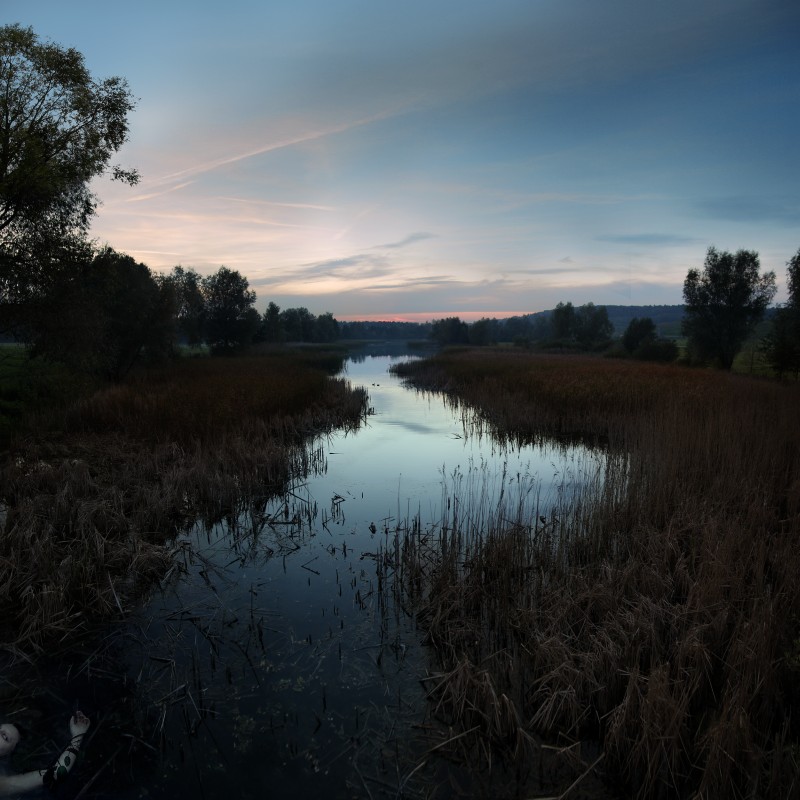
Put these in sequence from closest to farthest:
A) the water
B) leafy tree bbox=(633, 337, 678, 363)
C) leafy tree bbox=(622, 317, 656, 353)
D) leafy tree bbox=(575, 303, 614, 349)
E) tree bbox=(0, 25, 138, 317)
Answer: the water
tree bbox=(0, 25, 138, 317)
leafy tree bbox=(633, 337, 678, 363)
leafy tree bbox=(622, 317, 656, 353)
leafy tree bbox=(575, 303, 614, 349)

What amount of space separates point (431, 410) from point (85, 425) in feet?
49.5

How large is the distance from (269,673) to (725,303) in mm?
53995

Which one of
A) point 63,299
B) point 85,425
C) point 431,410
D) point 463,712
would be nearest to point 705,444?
point 463,712

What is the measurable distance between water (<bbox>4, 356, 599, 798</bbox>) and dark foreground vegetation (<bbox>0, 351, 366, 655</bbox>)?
687 mm

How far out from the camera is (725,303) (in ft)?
151

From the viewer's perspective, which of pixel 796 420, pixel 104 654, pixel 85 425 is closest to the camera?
pixel 104 654

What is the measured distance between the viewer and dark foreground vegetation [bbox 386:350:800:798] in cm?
369

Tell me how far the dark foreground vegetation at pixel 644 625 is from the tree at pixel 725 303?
42697 millimetres

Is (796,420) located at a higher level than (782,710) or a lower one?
higher

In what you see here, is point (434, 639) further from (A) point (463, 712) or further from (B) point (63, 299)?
(B) point (63, 299)

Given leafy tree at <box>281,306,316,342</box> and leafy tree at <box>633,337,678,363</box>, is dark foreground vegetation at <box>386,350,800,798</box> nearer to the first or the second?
leafy tree at <box>633,337,678,363</box>

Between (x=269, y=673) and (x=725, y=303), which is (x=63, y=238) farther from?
(x=725, y=303)

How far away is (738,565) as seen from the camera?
5.54 meters

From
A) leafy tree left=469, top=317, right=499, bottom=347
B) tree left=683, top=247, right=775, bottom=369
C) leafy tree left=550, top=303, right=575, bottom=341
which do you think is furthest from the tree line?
leafy tree left=469, top=317, right=499, bottom=347
